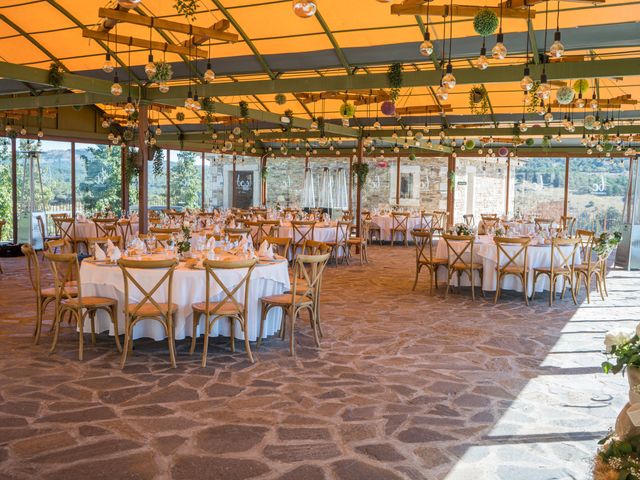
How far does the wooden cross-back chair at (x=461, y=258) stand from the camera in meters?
8.87

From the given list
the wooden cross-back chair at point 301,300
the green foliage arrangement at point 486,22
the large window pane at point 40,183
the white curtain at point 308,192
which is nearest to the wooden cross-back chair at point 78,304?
the wooden cross-back chair at point 301,300

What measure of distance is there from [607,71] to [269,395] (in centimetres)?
670

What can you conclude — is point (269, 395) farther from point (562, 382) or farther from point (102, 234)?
point (102, 234)

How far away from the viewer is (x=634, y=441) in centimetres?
237

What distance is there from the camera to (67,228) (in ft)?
42.4

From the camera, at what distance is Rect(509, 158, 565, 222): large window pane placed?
2067 centimetres

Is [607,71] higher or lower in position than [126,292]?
higher

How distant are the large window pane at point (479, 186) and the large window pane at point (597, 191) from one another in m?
2.55

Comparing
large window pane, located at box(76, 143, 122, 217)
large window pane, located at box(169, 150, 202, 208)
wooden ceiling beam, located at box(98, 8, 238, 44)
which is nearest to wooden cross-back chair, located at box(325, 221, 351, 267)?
wooden ceiling beam, located at box(98, 8, 238, 44)

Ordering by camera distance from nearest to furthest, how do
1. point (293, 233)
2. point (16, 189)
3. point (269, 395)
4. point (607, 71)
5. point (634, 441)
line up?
point (634, 441) → point (269, 395) → point (607, 71) → point (293, 233) → point (16, 189)

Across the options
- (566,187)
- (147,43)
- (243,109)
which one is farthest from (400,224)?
(147,43)

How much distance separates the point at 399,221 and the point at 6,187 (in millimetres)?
10392

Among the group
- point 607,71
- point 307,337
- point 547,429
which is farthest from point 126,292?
point 607,71

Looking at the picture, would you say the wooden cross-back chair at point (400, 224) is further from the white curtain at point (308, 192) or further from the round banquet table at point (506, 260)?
the round banquet table at point (506, 260)
